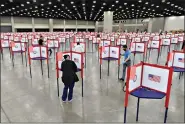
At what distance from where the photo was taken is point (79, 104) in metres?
5.54

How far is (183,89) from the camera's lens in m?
6.83

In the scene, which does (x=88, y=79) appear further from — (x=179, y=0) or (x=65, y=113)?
(x=179, y=0)

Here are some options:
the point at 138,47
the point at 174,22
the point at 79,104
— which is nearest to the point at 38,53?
the point at 79,104

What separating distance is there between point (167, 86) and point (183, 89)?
3.54 metres

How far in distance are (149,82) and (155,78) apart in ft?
0.72

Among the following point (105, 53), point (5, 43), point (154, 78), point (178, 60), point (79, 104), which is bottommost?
point (79, 104)

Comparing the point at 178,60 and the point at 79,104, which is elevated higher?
the point at 178,60

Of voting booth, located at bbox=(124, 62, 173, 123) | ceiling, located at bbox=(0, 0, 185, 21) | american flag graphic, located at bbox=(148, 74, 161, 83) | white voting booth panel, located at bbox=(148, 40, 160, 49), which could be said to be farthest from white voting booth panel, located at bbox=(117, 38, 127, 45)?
ceiling, located at bbox=(0, 0, 185, 21)

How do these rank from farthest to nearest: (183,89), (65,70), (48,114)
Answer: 1. (183,89)
2. (65,70)
3. (48,114)

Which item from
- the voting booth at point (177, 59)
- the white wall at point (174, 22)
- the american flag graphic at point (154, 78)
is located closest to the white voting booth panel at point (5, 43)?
the voting booth at point (177, 59)

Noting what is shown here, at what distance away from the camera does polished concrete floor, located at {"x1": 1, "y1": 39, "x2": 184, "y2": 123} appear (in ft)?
15.4

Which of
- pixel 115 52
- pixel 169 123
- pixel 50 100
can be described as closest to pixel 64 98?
pixel 50 100

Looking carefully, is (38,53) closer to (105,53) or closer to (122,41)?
(105,53)

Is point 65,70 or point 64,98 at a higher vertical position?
point 65,70
